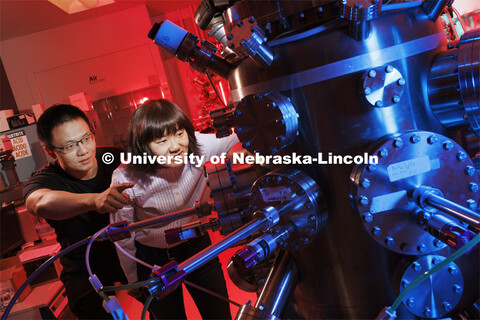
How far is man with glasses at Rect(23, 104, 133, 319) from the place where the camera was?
56.5 inches

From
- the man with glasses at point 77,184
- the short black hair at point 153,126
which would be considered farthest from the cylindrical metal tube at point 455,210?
the man with glasses at point 77,184

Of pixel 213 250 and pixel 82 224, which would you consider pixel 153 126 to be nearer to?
pixel 82 224

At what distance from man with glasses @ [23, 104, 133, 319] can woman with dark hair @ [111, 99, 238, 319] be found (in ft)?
0.82

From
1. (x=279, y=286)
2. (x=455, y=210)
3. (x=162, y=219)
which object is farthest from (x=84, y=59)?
(x=455, y=210)

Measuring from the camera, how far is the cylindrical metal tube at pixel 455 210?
398 millimetres

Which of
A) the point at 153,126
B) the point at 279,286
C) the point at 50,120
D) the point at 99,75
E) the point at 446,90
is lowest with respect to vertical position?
the point at 279,286

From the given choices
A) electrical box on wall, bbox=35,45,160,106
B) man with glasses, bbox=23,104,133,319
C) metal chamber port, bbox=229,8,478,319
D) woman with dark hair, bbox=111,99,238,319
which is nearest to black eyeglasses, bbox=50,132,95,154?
man with glasses, bbox=23,104,133,319

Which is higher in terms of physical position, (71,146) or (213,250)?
(71,146)

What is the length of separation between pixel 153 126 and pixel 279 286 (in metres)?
0.85

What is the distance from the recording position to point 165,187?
50.3 inches

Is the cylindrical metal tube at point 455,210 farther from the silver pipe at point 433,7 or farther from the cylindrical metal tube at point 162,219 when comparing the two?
the cylindrical metal tube at point 162,219

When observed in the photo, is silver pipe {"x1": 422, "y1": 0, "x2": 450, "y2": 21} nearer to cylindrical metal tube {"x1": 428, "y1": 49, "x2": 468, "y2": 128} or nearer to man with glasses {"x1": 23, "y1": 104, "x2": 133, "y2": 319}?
cylindrical metal tube {"x1": 428, "y1": 49, "x2": 468, "y2": 128}

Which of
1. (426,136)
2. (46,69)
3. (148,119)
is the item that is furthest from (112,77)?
(426,136)

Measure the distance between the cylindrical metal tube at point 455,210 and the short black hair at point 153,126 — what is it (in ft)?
3.15
